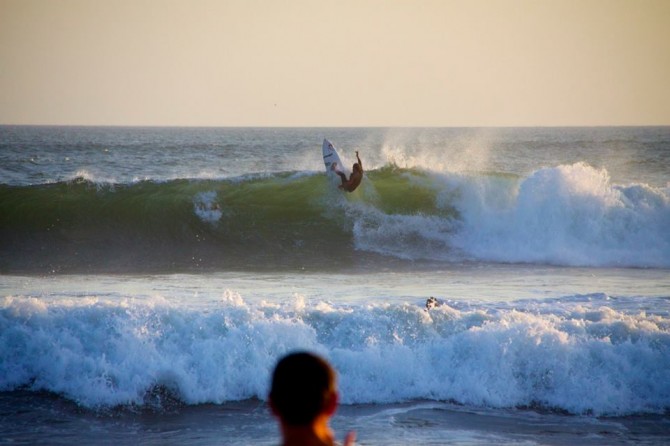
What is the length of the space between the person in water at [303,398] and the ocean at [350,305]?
20.7 ft

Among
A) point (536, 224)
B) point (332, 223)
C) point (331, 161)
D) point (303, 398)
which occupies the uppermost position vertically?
point (331, 161)

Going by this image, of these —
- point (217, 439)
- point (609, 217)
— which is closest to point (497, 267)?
point (609, 217)

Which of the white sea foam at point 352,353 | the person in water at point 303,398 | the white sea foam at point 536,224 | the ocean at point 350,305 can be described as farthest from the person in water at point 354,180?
the person in water at point 303,398

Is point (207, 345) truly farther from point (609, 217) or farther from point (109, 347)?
point (609, 217)

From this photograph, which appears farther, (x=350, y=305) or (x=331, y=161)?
(x=331, y=161)

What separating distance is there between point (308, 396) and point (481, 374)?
328 inches

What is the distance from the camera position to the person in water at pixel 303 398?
2.87 m

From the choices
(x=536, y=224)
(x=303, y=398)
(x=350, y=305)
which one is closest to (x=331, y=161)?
(x=536, y=224)

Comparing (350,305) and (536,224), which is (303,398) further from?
(536,224)

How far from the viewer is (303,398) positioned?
289 centimetres

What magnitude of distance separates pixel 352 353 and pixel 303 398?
27.7ft

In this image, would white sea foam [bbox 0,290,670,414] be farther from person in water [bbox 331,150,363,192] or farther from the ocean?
person in water [bbox 331,150,363,192]

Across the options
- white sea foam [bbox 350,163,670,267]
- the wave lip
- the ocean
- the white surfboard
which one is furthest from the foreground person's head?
the white surfboard

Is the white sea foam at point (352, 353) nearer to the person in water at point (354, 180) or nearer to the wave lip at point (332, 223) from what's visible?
the wave lip at point (332, 223)
